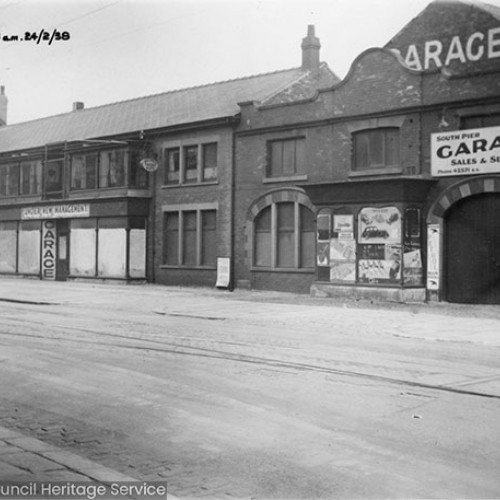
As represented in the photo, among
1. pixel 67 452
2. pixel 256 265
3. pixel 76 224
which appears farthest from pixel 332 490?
pixel 76 224

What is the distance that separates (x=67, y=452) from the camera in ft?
18.0

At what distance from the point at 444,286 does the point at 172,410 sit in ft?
55.3

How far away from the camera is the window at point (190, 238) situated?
2927 centimetres

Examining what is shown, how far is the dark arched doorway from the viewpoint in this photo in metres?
21.6

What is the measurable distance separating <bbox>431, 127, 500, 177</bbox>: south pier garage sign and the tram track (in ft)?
39.4

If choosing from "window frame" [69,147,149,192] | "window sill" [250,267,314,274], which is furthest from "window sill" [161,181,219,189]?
"window sill" [250,267,314,274]

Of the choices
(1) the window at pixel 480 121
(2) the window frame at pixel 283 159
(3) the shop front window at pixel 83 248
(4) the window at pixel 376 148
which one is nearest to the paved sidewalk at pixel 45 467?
(1) the window at pixel 480 121

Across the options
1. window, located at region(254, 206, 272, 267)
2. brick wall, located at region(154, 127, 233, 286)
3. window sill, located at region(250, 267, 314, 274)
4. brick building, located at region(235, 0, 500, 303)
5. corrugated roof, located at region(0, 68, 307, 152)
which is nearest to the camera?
brick building, located at region(235, 0, 500, 303)

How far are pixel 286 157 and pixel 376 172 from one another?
430 centimetres

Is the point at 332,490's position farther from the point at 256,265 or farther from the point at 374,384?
the point at 256,265

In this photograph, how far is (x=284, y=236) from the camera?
88.0ft

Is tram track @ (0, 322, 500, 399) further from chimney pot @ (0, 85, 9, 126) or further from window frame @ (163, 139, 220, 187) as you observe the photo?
chimney pot @ (0, 85, 9, 126)

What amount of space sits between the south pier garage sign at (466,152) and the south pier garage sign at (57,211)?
17109mm

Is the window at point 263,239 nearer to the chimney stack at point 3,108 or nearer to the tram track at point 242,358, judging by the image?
the tram track at point 242,358
